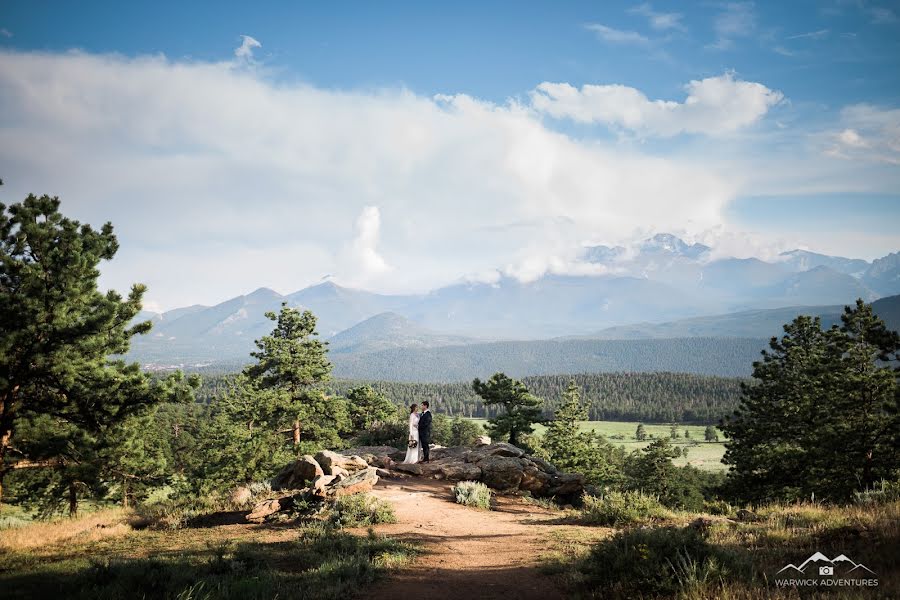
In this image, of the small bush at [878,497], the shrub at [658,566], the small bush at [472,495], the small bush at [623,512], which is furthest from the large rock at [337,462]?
the small bush at [878,497]

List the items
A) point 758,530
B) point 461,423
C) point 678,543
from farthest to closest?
1. point 461,423
2. point 758,530
3. point 678,543

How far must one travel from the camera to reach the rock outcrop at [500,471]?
1961 cm

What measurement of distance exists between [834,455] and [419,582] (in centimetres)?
3092

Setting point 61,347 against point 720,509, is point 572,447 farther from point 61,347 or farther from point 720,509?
point 61,347

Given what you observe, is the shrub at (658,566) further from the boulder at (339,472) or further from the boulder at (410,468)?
the boulder at (410,468)

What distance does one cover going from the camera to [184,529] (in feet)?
46.4

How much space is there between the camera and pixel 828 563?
728 cm

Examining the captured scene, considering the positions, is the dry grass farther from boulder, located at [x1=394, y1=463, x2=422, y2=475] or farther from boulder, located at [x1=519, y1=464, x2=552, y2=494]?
boulder, located at [x1=519, y1=464, x2=552, y2=494]

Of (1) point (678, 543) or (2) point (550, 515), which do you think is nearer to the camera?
(1) point (678, 543)

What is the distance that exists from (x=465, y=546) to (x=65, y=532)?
42.7 ft

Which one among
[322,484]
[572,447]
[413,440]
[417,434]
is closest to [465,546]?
[322,484]

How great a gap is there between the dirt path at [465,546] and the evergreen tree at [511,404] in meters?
22.6

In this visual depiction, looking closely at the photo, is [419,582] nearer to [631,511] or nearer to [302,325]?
[631,511]

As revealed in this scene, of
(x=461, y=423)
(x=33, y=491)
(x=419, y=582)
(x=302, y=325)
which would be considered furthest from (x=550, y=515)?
(x=461, y=423)
